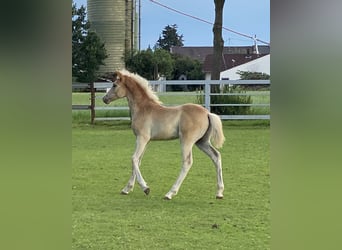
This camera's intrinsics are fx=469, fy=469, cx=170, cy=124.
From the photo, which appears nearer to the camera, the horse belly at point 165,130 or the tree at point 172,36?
the tree at point 172,36

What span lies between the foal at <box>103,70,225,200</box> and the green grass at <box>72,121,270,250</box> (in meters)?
0.15

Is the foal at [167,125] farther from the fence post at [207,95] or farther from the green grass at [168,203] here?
the fence post at [207,95]

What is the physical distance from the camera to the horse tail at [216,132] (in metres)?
3.04

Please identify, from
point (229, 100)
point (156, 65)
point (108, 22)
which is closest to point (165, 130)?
point (108, 22)

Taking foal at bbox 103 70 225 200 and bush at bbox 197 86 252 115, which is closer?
foal at bbox 103 70 225 200

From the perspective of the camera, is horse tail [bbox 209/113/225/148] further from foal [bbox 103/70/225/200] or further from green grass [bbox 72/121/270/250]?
green grass [bbox 72/121/270/250]

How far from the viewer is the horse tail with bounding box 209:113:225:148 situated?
3.04 m

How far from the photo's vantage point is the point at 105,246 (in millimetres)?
1852

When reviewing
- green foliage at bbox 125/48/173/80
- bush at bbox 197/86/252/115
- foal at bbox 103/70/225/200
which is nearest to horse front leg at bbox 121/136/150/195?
foal at bbox 103/70/225/200

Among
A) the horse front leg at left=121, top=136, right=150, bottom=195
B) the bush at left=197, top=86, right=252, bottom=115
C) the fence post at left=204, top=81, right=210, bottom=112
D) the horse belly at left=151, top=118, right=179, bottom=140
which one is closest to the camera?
the horse front leg at left=121, top=136, right=150, bottom=195

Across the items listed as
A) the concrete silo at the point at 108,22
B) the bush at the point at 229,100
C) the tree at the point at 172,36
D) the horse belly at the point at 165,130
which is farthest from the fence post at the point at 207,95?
the concrete silo at the point at 108,22
